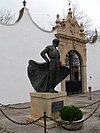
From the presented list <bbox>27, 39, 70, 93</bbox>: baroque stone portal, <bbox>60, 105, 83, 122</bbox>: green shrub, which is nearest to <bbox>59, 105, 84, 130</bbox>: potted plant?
<bbox>60, 105, 83, 122</bbox>: green shrub

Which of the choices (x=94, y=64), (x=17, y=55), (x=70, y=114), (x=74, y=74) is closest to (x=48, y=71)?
(x=70, y=114)

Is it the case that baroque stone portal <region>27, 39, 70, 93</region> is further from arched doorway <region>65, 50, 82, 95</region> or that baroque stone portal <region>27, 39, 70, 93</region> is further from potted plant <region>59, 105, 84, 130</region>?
arched doorway <region>65, 50, 82, 95</region>

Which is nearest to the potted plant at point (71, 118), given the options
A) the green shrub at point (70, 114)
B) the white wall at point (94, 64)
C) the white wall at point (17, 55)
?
the green shrub at point (70, 114)

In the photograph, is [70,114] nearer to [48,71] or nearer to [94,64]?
[48,71]

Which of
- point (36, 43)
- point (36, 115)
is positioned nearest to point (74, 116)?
point (36, 115)

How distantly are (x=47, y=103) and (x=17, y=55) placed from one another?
6.75 m

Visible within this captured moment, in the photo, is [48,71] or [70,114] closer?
[70,114]

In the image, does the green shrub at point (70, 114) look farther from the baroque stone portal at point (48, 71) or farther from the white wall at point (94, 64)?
the white wall at point (94, 64)

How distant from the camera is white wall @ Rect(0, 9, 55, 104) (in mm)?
13211

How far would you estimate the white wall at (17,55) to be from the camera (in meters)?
13.2

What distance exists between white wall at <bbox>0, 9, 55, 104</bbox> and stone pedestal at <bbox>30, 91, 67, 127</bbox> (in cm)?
518

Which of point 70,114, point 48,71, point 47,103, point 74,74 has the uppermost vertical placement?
point 48,71

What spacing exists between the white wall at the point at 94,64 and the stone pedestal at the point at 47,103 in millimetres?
12796

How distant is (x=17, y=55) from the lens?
45.8 ft
